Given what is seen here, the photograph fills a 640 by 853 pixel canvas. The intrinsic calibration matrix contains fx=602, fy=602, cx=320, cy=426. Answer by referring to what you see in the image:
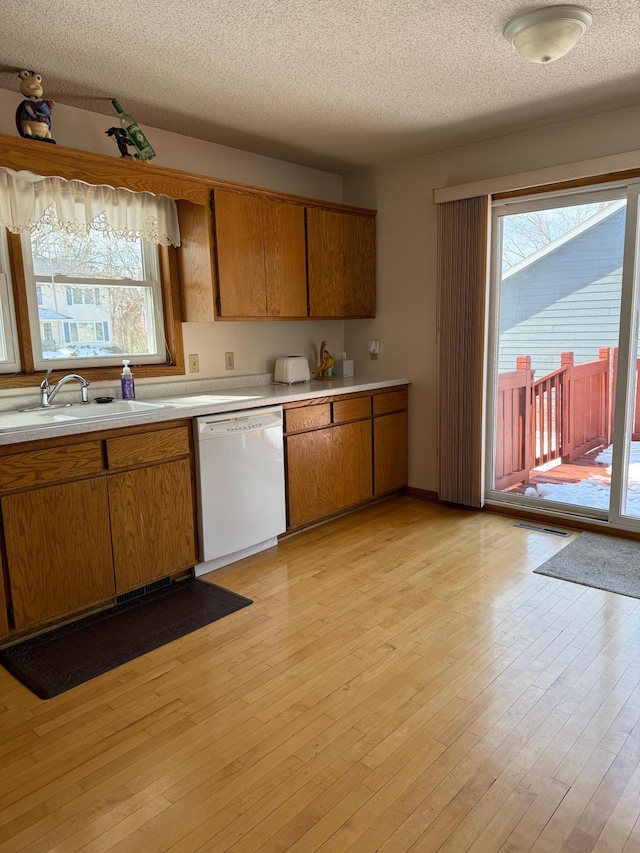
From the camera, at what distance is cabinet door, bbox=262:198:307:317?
3789 millimetres

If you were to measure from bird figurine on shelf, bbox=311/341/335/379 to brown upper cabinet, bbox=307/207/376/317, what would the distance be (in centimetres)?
35

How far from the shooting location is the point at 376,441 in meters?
4.28

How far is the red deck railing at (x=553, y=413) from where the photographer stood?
3656 mm

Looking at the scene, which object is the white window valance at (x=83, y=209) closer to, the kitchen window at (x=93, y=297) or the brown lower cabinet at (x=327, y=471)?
the kitchen window at (x=93, y=297)

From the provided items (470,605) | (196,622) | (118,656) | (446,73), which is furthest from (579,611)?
(446,73)

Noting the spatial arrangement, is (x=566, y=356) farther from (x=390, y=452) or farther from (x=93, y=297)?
(x=93, y=297)

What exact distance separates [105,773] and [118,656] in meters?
0.68

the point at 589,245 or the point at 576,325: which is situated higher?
the point at 589,245

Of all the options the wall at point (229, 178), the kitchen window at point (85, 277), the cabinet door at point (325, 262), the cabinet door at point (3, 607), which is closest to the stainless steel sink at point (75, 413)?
the kitchen window at point (85, 277)

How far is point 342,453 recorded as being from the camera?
4.00 metres

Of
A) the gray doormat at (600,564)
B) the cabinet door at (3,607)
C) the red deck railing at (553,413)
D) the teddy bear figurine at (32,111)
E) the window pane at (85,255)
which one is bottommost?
the gray doormat at (600,564)

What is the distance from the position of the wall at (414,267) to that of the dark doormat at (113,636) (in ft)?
6.96

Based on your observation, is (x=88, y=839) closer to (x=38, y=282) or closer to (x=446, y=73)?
(x=38, y=282)

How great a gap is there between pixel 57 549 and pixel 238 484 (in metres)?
1.01
